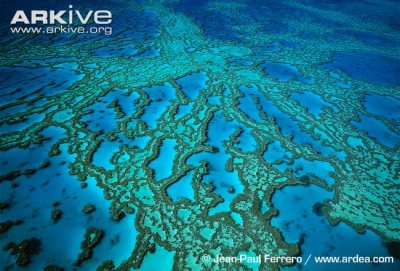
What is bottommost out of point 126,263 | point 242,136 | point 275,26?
point 126,263

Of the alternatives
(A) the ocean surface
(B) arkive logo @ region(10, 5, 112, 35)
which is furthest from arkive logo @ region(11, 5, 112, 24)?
(A) the ocean surface

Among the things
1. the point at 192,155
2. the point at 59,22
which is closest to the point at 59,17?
the point at 59,22

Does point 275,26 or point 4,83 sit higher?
point 275,26

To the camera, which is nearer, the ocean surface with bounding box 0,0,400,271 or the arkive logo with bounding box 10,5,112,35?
the ocean surface with bounding box 0,0,400,271

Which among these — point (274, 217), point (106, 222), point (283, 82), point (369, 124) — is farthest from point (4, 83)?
point (369, 124)

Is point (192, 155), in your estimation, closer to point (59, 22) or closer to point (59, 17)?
point (59, 22)

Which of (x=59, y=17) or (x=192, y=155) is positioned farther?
(x=59, y=17)

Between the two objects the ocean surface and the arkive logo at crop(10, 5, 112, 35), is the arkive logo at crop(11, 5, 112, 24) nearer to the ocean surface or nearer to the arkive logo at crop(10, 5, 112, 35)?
the arkive logo at crop(10, 5, 112, 35)

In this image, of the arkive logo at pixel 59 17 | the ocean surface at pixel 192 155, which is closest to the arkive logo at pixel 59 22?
the arkive logo at pixel 59 17

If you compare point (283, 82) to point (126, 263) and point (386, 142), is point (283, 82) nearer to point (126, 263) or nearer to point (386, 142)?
point (386, 142)
